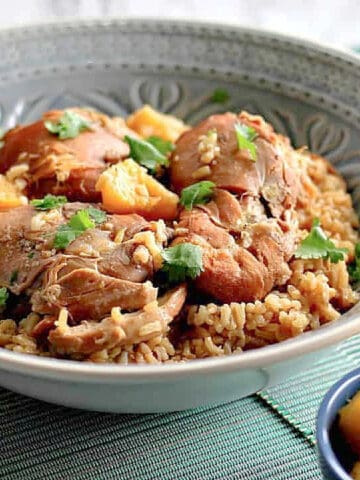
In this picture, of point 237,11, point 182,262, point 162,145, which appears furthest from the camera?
point 237,11

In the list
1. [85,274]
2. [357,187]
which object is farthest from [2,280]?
[357,187]

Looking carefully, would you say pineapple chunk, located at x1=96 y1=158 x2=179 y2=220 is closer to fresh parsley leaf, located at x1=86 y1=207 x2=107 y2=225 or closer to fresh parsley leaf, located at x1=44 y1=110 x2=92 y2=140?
fresh parsley leaf, located at x1=86 y1=207 x2=107 y2=225

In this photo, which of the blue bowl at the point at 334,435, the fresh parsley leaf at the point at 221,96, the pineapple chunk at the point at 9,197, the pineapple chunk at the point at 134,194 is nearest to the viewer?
the blue bowl at the point at 334,435

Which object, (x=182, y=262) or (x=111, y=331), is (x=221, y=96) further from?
(x=111, y=331)

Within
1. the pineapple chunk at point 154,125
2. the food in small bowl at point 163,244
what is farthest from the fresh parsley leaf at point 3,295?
the pineapple chunk at point 154,125

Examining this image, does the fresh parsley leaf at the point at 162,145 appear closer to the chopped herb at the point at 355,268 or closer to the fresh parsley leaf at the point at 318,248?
the fresh parsley leaf at the point at 318,248

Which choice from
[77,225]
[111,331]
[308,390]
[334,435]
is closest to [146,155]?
[77,225]

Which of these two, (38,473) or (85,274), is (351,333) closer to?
(85,274)
